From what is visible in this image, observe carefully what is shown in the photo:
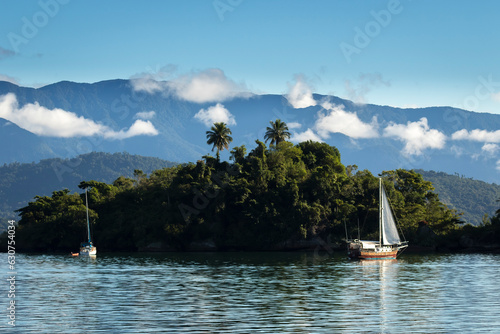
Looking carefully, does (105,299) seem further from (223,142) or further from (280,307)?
(223,142)

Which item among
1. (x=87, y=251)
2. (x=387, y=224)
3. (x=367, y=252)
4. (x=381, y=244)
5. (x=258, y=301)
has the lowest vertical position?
(x=258, y=301)

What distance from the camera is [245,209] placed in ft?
419

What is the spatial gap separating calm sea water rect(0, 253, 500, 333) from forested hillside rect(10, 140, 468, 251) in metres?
52.4

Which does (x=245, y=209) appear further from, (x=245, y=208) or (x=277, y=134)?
(x=277, y=134)

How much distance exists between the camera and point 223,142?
146375 mm

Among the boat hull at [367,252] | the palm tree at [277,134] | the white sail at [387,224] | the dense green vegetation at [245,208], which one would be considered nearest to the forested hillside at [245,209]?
the dense green vegetation at [245,208]

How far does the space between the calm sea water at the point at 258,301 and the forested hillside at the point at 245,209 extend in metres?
52.4

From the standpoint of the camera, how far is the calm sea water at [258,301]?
108ft

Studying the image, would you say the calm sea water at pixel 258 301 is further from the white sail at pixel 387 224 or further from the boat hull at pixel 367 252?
the white sail at pixel 387 224

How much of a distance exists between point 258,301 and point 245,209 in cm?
8448

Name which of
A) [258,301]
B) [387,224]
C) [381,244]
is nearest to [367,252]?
[381,244]

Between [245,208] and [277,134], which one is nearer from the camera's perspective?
[245,208]

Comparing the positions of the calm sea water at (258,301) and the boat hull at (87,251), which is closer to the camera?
the calm sea water at (258,301)

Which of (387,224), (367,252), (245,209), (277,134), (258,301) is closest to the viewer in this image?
(258,301)
